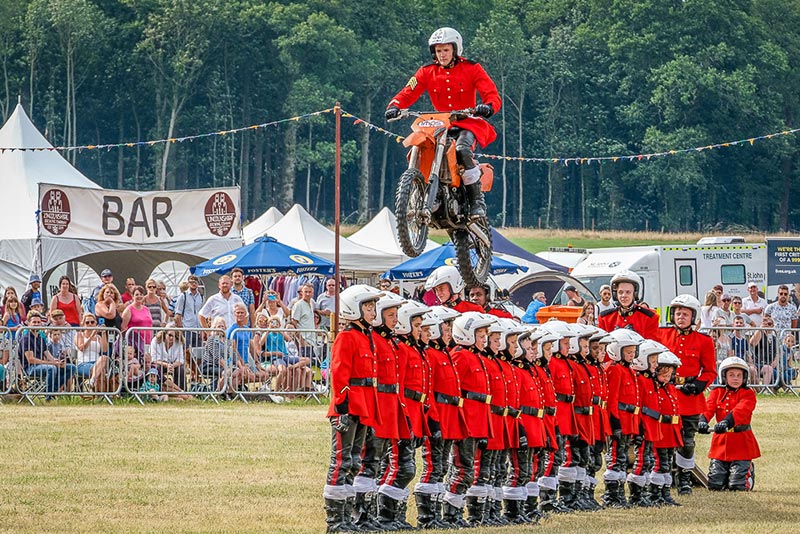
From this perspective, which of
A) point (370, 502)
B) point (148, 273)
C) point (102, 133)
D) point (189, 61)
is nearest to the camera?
point (370, 502)

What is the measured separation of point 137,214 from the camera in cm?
2547

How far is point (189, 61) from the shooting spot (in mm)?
75062

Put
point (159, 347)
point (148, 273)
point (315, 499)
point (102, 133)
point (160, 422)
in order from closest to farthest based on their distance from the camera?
point (315, 499) → point (160, 422) → point (159, 347) → point (148, 273) → point (102, 133)

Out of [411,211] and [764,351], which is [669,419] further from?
[764,351]

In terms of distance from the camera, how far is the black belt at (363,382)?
1120 centimetres

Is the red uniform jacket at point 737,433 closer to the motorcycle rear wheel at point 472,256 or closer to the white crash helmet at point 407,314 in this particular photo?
the motorcycle rear wheel at point 472,256

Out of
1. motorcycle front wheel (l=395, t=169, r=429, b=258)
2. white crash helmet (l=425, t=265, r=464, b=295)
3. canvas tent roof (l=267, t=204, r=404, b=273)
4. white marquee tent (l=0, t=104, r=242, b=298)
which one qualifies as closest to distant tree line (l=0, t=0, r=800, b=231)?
canvas tent roof (l=267, t=204, r=404, b=273)

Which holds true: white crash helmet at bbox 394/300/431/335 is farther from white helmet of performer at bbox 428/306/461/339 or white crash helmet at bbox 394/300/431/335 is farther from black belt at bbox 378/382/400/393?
black belt at bbox 378/382/400/393

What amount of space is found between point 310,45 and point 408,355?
216 ft

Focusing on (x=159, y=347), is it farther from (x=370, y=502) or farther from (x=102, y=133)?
(x=102, y=133)

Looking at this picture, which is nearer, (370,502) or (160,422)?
(370,502)

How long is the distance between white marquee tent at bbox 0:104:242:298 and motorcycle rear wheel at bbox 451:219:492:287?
47.4 ft

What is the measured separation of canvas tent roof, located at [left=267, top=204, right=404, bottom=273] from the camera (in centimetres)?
2989

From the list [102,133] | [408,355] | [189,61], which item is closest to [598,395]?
[408,355]
